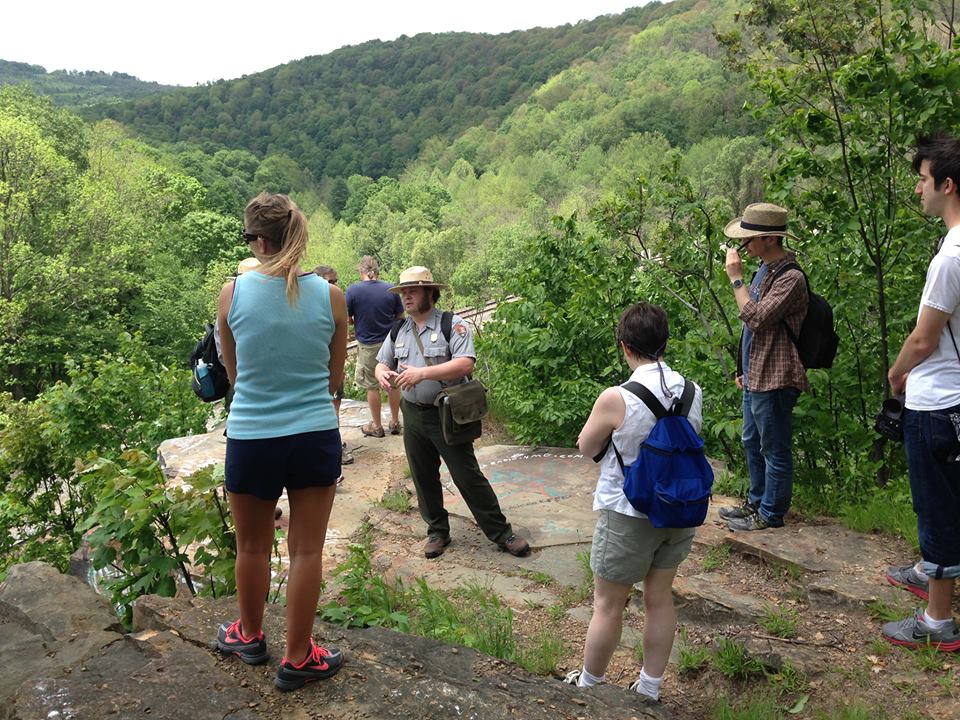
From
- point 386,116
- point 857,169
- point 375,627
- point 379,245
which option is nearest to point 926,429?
point 857,169

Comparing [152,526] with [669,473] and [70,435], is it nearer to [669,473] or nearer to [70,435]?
[669,473]

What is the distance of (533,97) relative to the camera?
115750mm

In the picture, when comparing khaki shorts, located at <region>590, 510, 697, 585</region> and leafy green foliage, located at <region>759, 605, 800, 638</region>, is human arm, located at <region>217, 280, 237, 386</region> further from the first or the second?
leafy green foliage, located at <region>759, 605, 800, 638</region>

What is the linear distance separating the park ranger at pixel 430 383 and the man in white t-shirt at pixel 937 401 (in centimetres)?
205

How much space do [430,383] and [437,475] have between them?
0.65 metres

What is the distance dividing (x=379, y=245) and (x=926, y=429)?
69.0 metres

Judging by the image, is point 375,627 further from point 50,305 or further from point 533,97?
point 533,97

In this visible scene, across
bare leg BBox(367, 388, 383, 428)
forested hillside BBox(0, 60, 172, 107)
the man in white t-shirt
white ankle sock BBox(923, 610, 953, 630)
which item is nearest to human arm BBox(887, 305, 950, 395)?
the man in white t-shirt

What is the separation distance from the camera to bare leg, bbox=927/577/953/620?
9.57 feet

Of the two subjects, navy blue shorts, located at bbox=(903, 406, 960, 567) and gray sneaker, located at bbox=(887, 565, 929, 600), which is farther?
gray sneaker, located at bbox=(887, 565, 929, 600)

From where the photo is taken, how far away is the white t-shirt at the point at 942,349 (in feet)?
8.79

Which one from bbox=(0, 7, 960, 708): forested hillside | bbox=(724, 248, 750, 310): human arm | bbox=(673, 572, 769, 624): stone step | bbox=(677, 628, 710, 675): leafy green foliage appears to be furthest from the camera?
bbox=(0, 7, 960, 708): forested hillside

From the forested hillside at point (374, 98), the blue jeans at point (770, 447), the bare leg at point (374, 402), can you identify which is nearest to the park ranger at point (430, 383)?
the blue jeans at point (770, 447)

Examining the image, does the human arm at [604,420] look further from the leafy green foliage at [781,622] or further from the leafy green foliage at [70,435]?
the leafy green foliage at [70,435]
